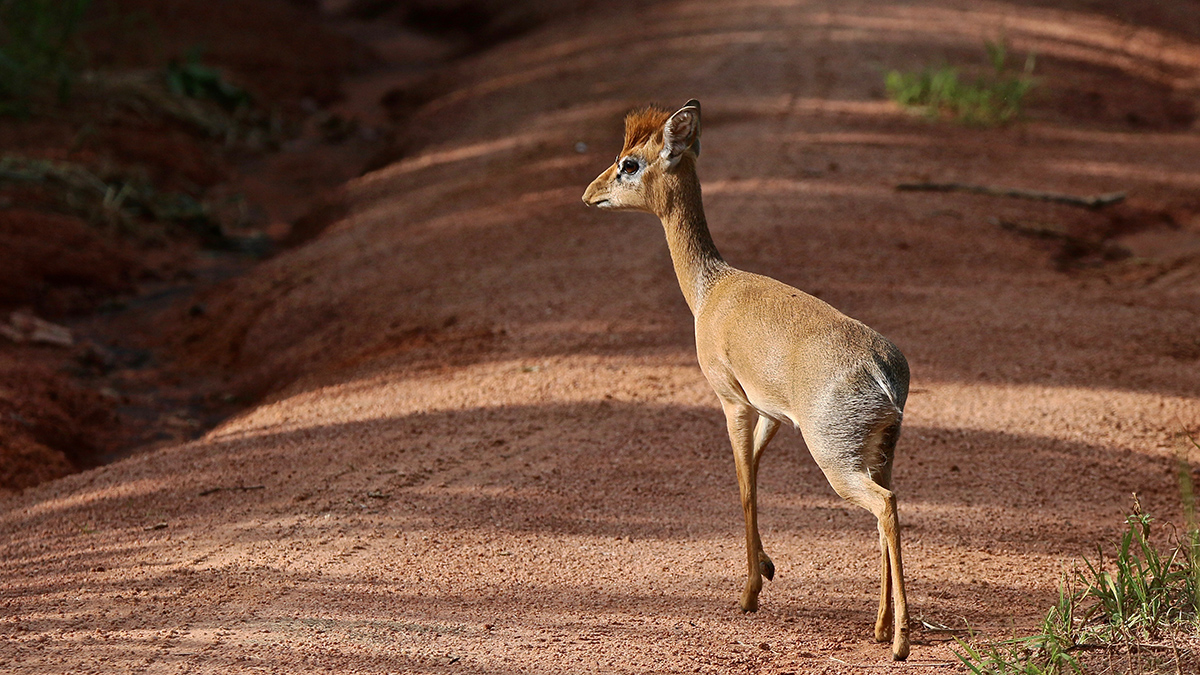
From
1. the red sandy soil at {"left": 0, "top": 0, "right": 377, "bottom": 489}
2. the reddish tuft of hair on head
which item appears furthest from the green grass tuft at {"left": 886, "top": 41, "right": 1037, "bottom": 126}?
the reddish tuft of hair on head

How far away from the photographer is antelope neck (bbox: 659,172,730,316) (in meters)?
3.99

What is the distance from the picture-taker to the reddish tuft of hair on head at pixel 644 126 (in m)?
3.97

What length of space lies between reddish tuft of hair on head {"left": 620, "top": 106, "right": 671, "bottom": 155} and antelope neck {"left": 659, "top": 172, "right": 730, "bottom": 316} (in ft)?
0.62

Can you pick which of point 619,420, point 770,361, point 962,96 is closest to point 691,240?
point 770,361

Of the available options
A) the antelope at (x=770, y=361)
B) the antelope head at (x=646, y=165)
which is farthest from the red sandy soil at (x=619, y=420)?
the antelope head at (x=646, y=165)

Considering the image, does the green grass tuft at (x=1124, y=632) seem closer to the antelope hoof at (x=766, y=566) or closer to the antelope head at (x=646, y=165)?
the antelope hoof at (x=766, y=566)

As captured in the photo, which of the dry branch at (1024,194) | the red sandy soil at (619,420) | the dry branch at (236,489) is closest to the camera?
the red sandy soil at (619,420)

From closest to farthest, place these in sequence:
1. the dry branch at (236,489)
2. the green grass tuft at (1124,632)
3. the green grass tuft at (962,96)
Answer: the green grass tuft at (1124,632), the dry branch at (236,489), the green grass tuft at (962,96)

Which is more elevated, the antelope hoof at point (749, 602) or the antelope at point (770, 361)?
the antelope at point (770, 361)

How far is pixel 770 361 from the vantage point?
3.44 metres

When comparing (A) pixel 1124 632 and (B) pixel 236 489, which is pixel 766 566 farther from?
(B) pixel 236 489

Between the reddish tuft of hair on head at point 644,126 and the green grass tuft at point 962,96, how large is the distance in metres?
7.20

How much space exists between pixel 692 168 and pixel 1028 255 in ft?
16.0

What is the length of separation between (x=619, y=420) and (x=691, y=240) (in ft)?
5.70
